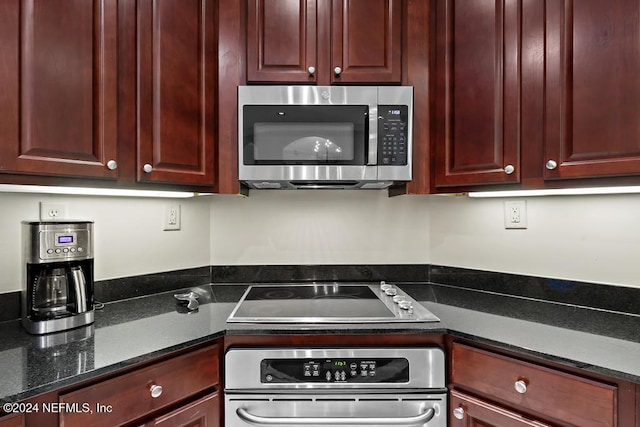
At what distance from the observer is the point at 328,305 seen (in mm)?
1371

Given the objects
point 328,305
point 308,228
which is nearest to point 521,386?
point 328,305

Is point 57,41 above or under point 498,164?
above

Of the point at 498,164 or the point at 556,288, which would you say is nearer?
the point at 498,164

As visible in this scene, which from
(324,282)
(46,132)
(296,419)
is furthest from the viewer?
(324,282)

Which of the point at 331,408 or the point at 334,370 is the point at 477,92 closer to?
the point at 334,370

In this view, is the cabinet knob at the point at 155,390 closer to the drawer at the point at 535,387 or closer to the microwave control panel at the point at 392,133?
the drawer at the point at 535,387

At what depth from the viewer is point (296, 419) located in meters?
1.09

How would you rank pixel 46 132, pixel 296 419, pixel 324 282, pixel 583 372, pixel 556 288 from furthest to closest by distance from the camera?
pixel 324 282, pixel 556 288, pixel 296 419, pixel 46 132, pixel 583 372

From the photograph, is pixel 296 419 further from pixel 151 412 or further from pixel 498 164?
pixel 498 164

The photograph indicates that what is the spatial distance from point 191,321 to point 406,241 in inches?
43.8

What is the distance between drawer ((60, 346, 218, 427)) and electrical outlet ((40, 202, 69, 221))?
2.34 ft

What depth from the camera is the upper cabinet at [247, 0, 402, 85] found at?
1.40 metres

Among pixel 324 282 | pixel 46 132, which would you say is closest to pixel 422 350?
pixel 324 282

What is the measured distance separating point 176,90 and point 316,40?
588 mm
